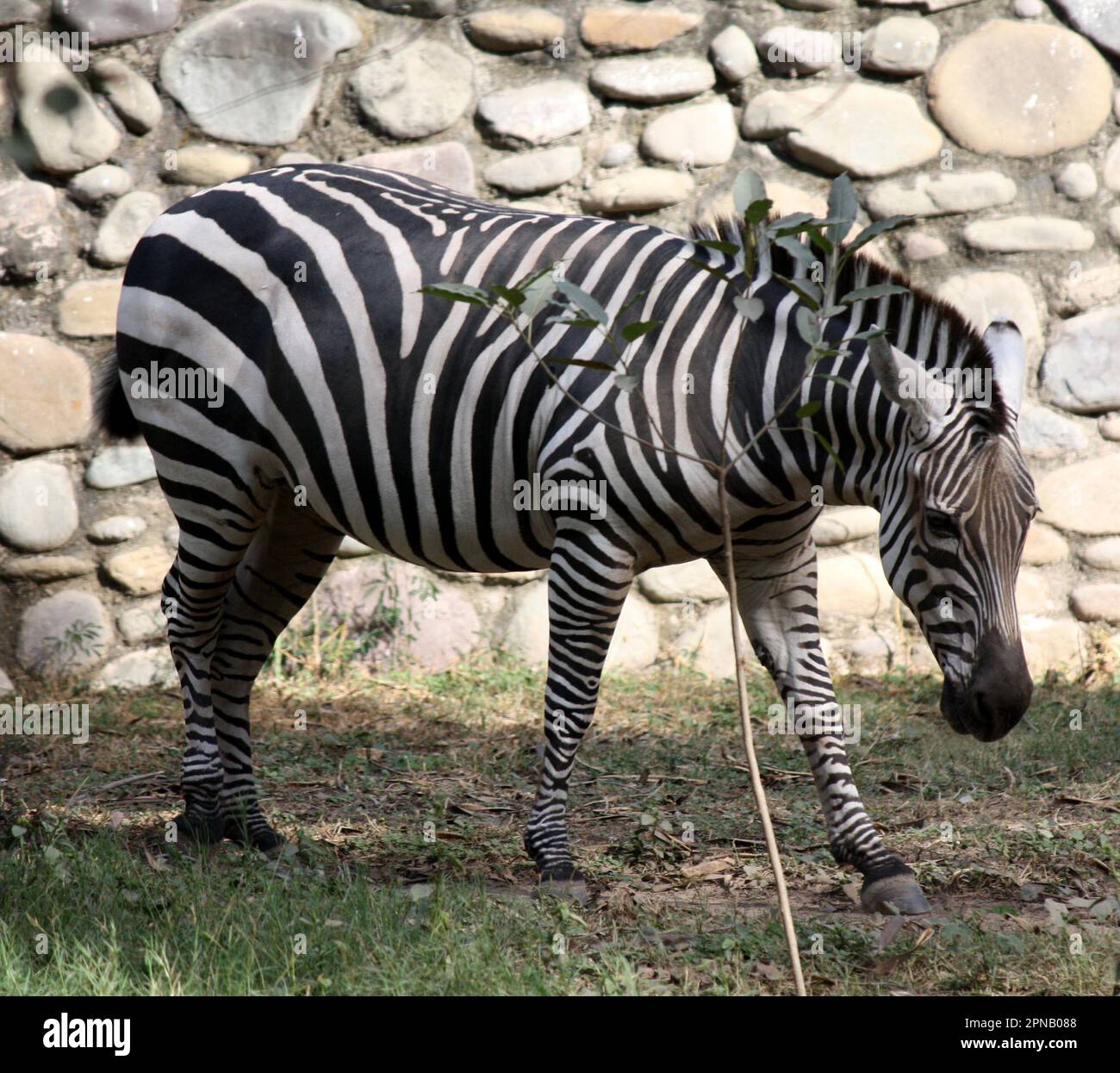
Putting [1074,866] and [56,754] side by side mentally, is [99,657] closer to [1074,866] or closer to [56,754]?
[56,754]

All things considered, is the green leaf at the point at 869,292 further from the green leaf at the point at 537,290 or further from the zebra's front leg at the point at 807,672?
the zebra's front leg at the point at 807,672

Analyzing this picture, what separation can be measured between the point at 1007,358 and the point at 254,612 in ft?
8.44

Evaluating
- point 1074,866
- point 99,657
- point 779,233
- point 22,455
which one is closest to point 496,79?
point 22,455

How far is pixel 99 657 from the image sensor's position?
242 inches

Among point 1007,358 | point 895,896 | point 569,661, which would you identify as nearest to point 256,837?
point 569,661

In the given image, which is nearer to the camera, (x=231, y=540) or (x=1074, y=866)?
(x=1074, y=866)

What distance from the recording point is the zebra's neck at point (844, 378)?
339cm

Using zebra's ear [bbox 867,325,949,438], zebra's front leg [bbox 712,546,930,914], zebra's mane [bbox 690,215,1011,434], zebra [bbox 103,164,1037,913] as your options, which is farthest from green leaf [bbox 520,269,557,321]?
zebra's front leg [bbox 712,546,930,914]

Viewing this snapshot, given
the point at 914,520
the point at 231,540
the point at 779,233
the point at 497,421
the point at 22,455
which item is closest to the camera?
the point at 779,233

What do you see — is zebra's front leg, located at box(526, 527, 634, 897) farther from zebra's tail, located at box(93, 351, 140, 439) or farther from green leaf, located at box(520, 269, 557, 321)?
zebra's tail, located at box(93, 351, 140, 439)

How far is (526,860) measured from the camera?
4082 millimetres

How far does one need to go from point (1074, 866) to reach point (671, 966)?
5.15ft

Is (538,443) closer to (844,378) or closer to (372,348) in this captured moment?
(372,348)

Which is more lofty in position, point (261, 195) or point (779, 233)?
point (261, 195)
